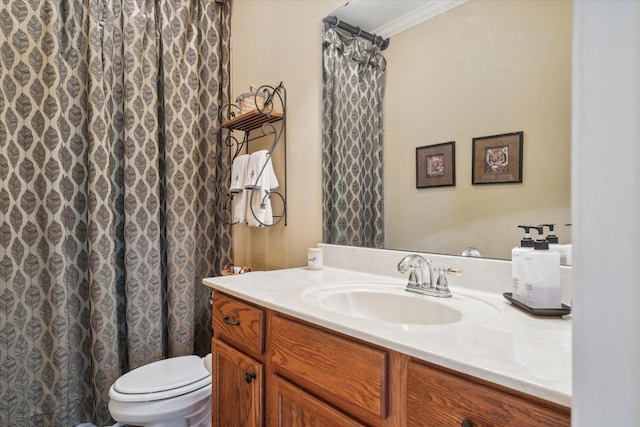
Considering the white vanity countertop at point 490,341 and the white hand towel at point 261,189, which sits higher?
the white hand towel at point 261,189

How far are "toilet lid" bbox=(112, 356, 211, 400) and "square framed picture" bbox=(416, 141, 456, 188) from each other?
122 centimetres

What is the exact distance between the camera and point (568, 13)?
34.1 inches

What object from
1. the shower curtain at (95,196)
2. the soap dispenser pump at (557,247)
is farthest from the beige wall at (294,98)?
the soap dispenser pump at (557,247)

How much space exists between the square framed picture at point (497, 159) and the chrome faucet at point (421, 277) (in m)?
0.31

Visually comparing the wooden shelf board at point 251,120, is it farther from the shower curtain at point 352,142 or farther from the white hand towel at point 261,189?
the shower curtain at point 352,142

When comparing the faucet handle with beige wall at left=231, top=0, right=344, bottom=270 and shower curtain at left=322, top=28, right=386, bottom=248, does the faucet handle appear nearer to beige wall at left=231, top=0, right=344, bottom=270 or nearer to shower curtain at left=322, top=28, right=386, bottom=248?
shower curtain at left=322, top=28, right=386, bottom=248

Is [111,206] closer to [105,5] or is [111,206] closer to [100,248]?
[100,248]

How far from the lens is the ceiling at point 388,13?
1.16 meters


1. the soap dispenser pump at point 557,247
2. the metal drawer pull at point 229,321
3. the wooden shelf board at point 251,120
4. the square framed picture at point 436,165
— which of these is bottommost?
the metal drawer pull at point 229,321

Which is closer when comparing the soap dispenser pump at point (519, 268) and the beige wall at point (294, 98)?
the soap dispenser pump at point (519, 268)

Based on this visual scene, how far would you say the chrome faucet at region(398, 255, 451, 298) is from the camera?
0.99 m

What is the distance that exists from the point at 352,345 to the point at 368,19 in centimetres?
124

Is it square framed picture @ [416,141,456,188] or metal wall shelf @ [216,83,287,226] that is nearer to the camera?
square framed picture @ [416,141,456,188]

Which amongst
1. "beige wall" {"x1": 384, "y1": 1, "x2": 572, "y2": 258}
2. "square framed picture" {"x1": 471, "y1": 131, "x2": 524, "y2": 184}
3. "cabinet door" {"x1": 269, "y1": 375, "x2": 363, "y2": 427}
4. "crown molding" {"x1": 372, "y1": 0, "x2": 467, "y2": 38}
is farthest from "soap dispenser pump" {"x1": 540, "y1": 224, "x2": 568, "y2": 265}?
"crown molding" {"x1": 372, "y1": 0, "x2": 467, "y2": 38}
